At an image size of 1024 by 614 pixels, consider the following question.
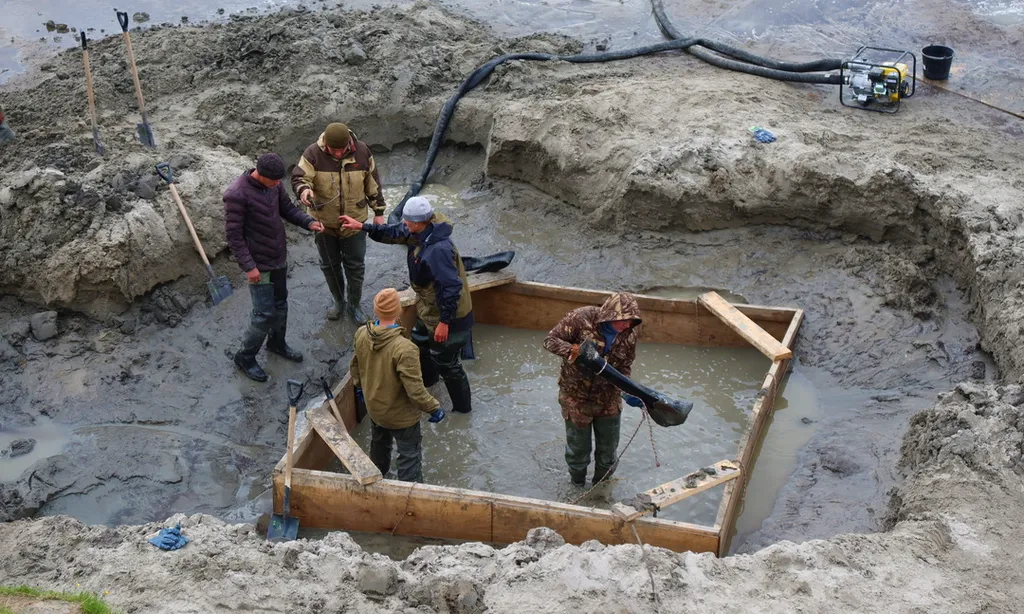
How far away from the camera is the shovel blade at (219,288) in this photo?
8359mm

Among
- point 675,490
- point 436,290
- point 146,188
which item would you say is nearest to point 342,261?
point 436,290

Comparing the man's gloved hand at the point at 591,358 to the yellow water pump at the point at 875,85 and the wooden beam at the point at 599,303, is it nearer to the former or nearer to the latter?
the wooden beam at the point at 599,303

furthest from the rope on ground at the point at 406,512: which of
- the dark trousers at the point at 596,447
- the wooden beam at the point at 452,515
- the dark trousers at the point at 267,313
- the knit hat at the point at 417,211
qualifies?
the dark trousers at the point at 267,313

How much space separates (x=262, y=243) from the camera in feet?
24.6

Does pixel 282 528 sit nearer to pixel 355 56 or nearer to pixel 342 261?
pixel 342 261

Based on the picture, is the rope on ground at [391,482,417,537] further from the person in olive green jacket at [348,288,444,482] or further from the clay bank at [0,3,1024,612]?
the clay bank at [0,3,1024,612]

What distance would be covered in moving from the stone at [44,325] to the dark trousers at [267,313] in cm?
171

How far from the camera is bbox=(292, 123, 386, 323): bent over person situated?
25.3ft

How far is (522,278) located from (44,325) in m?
4.36

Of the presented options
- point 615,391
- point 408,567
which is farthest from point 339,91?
point 408,567

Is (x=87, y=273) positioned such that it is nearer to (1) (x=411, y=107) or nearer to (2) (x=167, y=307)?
(2) (x=167, y=307)

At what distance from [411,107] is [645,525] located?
6.51 meters

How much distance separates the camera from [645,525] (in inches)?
233

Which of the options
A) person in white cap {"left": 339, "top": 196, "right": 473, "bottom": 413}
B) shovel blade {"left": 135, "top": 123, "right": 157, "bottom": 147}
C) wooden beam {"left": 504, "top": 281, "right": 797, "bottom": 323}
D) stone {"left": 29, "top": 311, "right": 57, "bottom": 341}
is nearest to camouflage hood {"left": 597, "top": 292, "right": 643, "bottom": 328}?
person in white cap {"left": 339, "top": 196, "right": 473, "bottom": 413}
